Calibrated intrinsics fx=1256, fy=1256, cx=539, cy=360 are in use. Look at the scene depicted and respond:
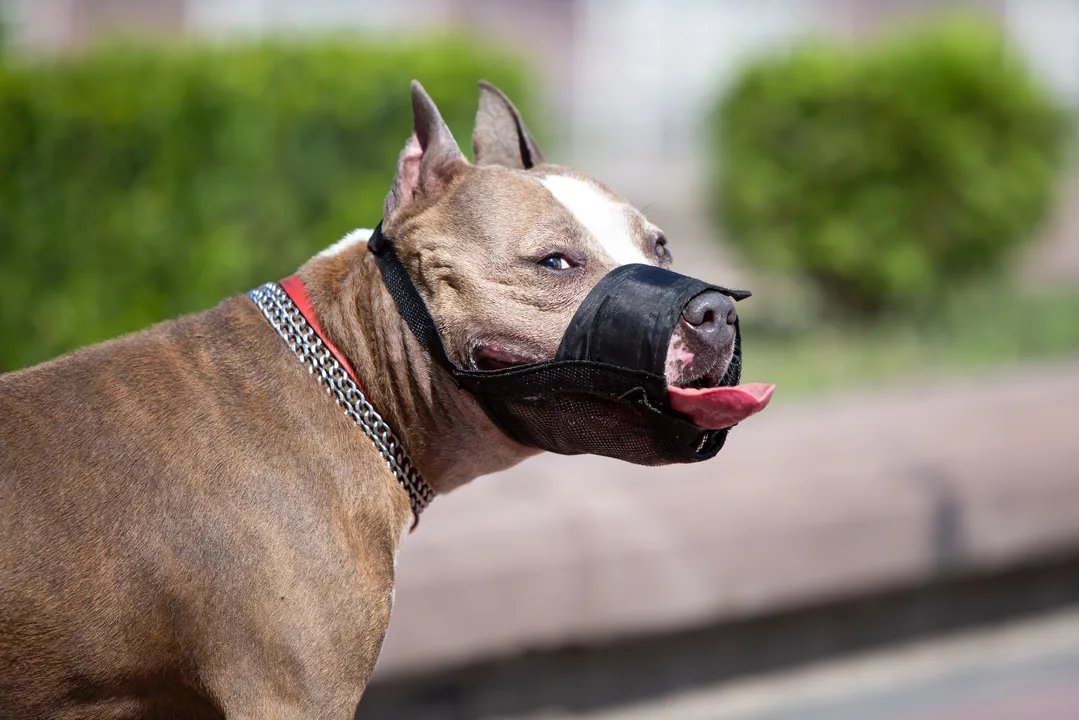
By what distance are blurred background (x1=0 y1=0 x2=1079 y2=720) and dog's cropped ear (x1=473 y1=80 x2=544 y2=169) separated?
1.58 m

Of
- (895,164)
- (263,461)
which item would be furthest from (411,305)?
(895,164)

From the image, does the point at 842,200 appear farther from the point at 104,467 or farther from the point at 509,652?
the point at 104,467

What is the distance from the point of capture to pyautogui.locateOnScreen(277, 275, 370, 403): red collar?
101 inches

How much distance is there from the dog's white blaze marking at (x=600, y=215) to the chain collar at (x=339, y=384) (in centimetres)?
57

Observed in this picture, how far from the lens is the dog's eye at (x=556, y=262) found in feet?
8.33

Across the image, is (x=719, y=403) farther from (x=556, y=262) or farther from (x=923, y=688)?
(x=923, y=688)

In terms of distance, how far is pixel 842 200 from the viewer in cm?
920

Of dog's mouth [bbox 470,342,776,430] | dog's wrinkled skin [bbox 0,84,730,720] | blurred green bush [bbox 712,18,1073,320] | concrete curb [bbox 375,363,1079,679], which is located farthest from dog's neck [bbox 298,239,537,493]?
blurred green bush [bbox 712,18,1073,320]

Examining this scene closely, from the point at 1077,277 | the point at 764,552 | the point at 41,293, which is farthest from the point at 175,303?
the point at 1077,277

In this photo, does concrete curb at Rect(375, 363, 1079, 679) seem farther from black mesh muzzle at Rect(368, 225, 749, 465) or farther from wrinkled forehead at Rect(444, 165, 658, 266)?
wrinkled forehead at Rect(444, 165, 658, 266)

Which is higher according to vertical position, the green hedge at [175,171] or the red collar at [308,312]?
the red collar at [308,312]

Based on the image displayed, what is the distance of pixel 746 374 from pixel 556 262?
537cm

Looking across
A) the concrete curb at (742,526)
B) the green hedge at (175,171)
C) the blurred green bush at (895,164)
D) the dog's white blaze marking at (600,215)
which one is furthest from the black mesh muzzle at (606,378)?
the blurred green bush at (895,164)

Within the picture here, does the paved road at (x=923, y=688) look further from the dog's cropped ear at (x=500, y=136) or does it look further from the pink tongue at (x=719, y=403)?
the pink tongue at (x=719, y=403)
